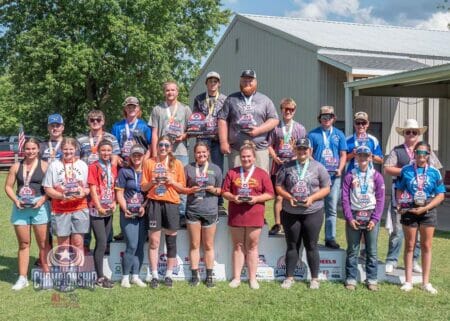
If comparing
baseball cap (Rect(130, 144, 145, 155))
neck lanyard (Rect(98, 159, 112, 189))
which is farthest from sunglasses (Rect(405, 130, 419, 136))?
neck lanyard (Rect(98, 159, 112, 189))

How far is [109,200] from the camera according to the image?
20.3 feet

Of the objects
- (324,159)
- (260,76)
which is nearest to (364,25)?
(260,76)

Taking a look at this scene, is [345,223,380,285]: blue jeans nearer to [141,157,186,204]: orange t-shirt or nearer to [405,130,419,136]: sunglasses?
[405,130,419,136]: sunglasses

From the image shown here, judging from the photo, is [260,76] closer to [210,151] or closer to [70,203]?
[210,151]

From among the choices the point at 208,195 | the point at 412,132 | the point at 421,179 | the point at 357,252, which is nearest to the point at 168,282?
the point at 208,195

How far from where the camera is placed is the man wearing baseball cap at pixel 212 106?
6840 mm

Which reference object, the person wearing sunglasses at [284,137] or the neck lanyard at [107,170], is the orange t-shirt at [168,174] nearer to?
the neck lanyard at [107,170]

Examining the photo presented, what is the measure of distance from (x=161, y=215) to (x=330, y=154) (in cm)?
221

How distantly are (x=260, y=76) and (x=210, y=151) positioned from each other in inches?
539

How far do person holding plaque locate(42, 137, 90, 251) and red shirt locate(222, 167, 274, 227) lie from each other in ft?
5.21

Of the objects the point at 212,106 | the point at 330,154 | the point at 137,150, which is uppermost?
the point at 212,106

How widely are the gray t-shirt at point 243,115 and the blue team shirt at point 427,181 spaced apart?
1646 mm

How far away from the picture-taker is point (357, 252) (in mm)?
6383

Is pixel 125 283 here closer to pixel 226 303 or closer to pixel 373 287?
pixel 226 303
